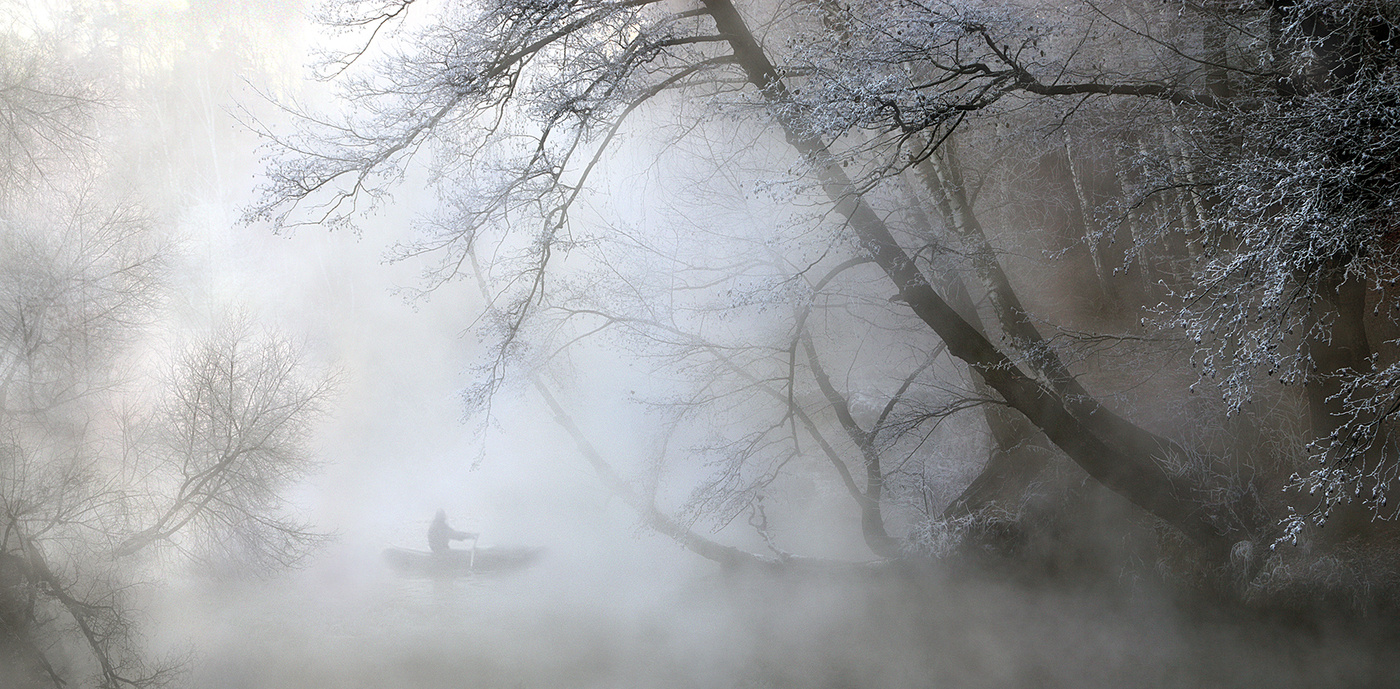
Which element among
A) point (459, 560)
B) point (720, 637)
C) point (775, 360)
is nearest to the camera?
point (720, 637)

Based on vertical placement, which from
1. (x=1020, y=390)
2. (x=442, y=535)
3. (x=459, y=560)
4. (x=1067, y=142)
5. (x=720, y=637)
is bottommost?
(x=720, y=637)

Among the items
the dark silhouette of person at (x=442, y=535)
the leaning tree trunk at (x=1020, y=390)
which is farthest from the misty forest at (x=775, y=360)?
the dark silhouette of person at (x=442, y=535)

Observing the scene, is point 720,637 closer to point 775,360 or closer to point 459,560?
point 775,360

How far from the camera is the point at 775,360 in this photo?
339 inches

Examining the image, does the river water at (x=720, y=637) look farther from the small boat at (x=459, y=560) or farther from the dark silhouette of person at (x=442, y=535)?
the dark silhouette of person at (x=442, y=535)

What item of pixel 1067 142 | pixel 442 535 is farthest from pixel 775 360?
pixel 442 535

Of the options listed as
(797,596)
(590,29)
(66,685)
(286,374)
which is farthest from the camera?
(286,374)

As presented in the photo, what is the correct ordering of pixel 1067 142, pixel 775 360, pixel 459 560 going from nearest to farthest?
pixel 1067 142, pixel 775 360, pixel 459 560

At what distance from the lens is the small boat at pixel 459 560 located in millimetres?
10516

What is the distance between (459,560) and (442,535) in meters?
0.42

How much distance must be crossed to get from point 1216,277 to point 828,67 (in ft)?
7.28

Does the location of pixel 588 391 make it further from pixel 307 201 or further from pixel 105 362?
pixel 307 201

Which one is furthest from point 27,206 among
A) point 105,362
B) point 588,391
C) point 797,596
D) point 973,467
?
point 973,467

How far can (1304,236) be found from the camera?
3.49 metres
